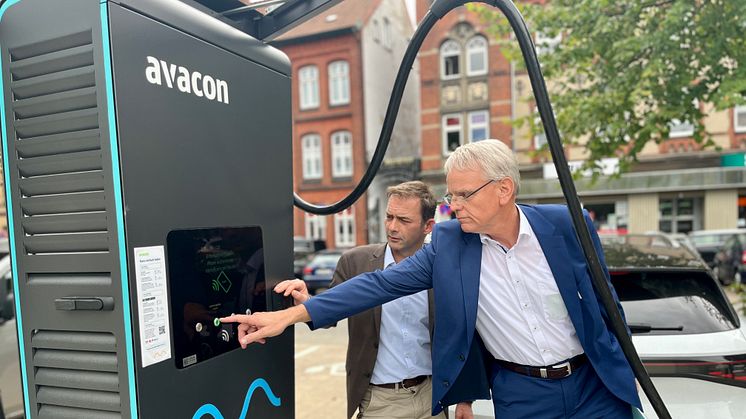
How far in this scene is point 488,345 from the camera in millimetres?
1982

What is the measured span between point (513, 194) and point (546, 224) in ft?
0.56

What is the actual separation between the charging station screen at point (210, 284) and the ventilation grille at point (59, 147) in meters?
0.20

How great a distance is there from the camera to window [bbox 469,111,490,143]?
1945cm

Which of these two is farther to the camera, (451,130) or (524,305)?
(451,130)

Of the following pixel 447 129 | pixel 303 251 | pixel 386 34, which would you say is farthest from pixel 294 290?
pixel 386 34

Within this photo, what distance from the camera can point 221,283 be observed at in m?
1.54

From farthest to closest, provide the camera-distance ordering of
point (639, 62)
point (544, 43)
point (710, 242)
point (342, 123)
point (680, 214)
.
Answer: point (342, 123) < point (680, 214) < point (710, 242) < point (544, 43) < point (639, 62)

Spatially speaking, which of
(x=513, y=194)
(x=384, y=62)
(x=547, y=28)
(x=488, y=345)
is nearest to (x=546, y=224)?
(x=513, y=194)

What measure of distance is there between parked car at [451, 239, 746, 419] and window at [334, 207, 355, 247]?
1779 centimetres

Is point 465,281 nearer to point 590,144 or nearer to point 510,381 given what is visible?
point 510,381

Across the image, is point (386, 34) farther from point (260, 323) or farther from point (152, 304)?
point (152, 304)

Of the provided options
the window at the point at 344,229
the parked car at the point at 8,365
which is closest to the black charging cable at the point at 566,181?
the parked car at the point at 8,365

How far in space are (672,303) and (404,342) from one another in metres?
1.49

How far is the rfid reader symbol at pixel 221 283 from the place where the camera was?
1510mm
